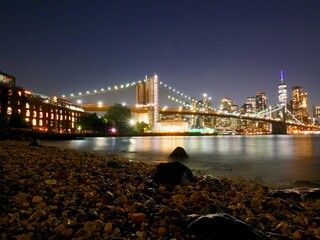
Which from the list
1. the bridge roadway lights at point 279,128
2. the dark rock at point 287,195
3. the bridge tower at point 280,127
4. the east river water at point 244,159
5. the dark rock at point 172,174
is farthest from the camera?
the bridge roadway lights at point 279,128

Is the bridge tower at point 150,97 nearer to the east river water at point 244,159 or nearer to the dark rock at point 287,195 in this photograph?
the east river water at point 244,159

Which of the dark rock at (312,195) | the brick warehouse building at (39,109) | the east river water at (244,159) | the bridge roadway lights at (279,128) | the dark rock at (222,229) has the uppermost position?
the brick warehouse building at (39,109)

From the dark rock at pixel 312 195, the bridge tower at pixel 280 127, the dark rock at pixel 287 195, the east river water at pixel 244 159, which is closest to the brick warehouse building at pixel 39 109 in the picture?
the east river water at pixel 244 159

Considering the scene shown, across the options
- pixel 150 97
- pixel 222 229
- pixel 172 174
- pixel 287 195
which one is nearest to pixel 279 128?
pixel 150 97

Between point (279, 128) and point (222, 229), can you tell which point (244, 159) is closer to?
point (222, 229)

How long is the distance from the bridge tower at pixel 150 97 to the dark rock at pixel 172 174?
64543 millimetres

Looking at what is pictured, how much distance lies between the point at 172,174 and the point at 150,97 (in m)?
72.7

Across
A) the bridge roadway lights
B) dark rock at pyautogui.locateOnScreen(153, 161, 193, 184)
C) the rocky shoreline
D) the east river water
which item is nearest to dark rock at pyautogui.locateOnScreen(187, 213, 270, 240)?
the rocky shoreline

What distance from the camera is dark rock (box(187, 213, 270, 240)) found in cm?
231

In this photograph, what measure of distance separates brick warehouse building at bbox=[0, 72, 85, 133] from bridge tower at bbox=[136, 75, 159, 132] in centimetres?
2078

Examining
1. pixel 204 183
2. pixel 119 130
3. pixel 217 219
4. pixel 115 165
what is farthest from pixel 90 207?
pixel 119 130

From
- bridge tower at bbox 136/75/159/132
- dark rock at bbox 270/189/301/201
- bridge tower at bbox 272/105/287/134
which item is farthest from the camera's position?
bridge tower at bbox 272/105/287/134

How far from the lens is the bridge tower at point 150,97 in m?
73.5

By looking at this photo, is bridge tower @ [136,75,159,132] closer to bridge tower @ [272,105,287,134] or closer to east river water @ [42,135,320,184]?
bridge tower @ [272,105,287,134]
